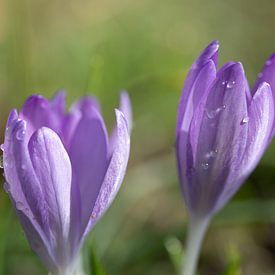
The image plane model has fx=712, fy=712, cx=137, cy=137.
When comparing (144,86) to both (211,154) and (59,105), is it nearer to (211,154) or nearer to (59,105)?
(59,105)

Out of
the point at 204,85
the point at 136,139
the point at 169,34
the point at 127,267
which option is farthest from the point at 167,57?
the point at 204,85

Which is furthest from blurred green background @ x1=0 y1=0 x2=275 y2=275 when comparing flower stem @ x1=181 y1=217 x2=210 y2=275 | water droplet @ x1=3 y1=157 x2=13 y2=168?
water droplet @ x1=3 y1=157 x2=13 y2=168

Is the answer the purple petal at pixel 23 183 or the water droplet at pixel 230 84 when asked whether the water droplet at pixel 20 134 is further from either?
the water droplet at pixel 230 84

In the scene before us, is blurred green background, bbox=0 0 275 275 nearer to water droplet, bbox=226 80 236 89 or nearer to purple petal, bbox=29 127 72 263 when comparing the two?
purple petal, bbox=29 127 72 263

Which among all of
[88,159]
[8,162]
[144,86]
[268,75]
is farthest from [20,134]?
[144,86]

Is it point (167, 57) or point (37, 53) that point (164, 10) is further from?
point (37, 53)

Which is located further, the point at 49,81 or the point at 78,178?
the point at 49,81

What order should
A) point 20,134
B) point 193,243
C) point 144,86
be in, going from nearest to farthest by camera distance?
point 20,134, point 193,243, point 144,86
